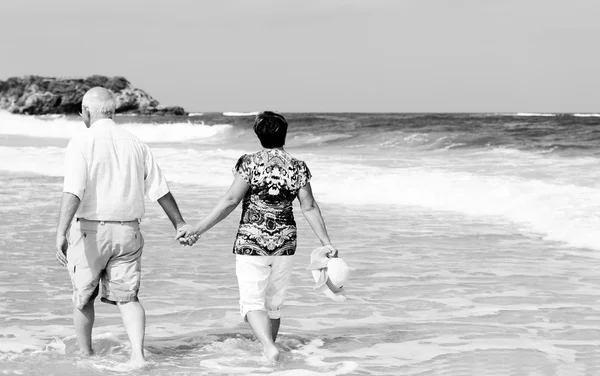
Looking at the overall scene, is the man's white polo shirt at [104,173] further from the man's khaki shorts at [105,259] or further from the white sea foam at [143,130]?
the white sea foam at [143,130]

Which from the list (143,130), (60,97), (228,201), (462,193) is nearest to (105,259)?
(228,201)

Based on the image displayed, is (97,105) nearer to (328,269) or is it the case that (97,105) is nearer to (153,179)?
(153,179)

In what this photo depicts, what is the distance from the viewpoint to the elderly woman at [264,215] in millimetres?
4789

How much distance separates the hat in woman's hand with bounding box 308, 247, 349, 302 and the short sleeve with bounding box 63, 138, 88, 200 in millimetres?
1434

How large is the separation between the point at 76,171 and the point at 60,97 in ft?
436

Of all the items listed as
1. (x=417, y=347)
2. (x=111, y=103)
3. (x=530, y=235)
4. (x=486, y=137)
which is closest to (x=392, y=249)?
(x=530, y=235)

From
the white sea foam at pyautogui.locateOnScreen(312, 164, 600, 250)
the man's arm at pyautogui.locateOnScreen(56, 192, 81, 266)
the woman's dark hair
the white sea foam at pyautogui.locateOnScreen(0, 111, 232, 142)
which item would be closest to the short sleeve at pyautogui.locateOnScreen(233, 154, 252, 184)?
the woman's dark hair

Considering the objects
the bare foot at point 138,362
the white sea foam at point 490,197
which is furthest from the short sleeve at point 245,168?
the white sea foam at point 490,197

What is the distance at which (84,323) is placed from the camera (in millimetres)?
4758

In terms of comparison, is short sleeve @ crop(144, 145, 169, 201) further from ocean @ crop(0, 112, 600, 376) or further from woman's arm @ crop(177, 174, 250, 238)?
ocean @ crop(0, 112, 600, 376)

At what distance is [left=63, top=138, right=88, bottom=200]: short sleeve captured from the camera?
441 centimetres

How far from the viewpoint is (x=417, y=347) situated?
211 inches

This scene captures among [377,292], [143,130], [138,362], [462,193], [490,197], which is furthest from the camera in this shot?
[143,130]

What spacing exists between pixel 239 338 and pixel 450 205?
8.79m
